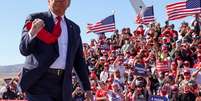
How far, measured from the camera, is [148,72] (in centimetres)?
1566

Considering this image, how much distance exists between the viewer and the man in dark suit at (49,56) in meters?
4.89

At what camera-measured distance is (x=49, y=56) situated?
494cm

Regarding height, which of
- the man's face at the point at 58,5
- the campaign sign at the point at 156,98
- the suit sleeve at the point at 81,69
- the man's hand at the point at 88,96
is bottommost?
the campaign sign at the point at 156,98

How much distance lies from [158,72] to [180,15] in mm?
4803

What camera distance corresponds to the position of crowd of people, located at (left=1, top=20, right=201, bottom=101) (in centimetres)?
1378

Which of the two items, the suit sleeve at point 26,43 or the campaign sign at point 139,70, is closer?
the suit sleeve at point 26,43

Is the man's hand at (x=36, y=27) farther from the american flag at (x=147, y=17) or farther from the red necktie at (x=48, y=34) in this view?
the american flag at (x=147, y=17)

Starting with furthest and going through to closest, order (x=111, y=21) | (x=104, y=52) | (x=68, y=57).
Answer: (x=111, y=21) < (x=104, y=52) < (x=68, y=57)

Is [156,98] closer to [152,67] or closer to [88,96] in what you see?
[152,67]

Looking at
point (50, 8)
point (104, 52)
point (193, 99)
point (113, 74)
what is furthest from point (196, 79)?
point (50, 8)

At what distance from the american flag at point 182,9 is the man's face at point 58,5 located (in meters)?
13.9

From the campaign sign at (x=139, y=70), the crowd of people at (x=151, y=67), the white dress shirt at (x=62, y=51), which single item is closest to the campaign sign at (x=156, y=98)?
the crowd of people at (x=151, y=67)

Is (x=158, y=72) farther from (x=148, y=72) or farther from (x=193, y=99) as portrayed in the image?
(x=193, y=99)

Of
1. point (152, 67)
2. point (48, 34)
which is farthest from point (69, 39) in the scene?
point (152, 67)
